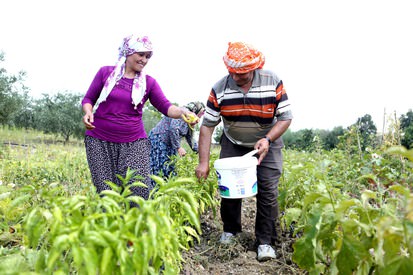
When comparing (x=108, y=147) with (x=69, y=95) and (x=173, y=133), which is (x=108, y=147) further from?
(x=69, y=95)

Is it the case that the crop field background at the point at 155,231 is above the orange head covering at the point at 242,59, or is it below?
below

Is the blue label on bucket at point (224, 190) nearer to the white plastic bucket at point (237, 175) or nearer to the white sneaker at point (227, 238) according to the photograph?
the white plastic bucket at point (237, 175)

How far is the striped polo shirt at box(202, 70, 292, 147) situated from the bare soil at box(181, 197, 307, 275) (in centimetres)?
76

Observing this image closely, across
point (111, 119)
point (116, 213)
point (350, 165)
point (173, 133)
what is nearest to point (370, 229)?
point (116, 213)

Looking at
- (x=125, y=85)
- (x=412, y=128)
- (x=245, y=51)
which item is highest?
(x=245, y=51)

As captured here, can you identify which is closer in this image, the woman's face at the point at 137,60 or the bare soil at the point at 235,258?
the bare soil at the point at 235,258

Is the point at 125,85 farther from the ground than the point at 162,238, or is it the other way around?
the point at 125,85

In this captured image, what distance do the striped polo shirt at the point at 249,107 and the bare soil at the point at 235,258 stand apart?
755 millimetres

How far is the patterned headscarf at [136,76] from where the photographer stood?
9.25 feet

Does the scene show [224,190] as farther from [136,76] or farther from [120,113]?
[136,76]

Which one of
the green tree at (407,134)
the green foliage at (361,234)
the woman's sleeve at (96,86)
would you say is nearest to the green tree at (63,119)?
the green tree at (407,134)

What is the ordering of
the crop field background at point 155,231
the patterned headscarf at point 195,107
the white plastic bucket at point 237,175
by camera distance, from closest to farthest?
the crop field background at point 155,231
the white plastic bucket at point 237,175
the patterned headscarf at point 195,107

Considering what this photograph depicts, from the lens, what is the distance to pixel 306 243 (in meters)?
1.75

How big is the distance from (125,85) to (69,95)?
69.1 feet
